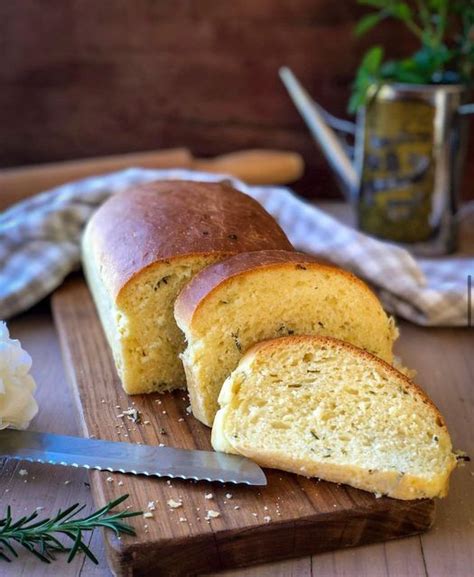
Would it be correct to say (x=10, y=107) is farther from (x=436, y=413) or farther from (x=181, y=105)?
(x=436, y=413)

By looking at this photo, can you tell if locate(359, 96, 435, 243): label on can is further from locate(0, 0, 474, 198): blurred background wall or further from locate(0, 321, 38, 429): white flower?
locate(0, 321, 38, 429): white flower

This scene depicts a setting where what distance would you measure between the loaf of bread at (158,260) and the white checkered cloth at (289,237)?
0.41m

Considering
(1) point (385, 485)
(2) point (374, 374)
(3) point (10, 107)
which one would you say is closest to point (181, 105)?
(3) point (10, 107)

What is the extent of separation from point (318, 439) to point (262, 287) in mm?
405

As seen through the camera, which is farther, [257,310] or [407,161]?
[407,161]

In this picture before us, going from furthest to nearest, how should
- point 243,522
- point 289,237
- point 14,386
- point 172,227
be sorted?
point 289,237, point 172,227, point 14,386, point 243,522

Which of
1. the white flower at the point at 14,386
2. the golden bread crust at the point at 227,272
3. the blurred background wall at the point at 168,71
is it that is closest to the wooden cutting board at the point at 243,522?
the white flower at the point at 14,386

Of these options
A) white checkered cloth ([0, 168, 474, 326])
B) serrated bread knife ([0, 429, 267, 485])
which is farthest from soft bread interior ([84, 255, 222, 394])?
white checkered cloth ([0, 168, 474, 326])

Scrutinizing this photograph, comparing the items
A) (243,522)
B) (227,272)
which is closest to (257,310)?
(227,272)

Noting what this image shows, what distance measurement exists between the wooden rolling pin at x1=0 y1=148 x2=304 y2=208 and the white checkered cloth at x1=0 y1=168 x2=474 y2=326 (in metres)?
0.14

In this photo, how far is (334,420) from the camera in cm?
185

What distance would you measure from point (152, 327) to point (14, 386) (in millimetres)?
382

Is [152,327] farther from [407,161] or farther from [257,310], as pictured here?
[407,161]

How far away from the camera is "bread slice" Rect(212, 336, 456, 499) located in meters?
1.76
